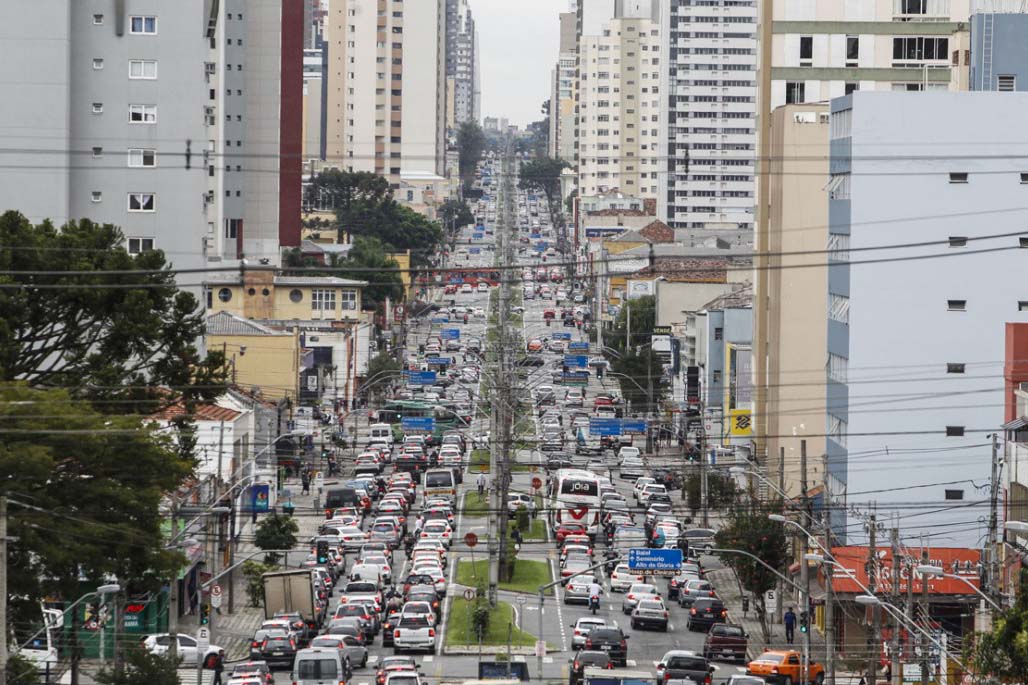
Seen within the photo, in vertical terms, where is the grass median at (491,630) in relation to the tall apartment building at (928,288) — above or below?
below

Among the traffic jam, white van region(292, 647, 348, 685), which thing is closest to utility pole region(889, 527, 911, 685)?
the traffic jam

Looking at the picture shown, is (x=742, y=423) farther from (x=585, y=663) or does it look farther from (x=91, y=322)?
(x=91, y=322)

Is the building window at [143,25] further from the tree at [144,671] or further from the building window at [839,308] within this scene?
the tree at [144,671]

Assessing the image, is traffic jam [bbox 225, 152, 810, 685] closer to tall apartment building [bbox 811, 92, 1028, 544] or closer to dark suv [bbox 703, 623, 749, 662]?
dark suv [bbox 703, 623, 749, 662]

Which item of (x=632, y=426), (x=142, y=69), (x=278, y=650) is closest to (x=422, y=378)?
(x=632, y=426)

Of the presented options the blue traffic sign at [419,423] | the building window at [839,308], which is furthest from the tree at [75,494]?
the blue traffic sign at [419,423]
